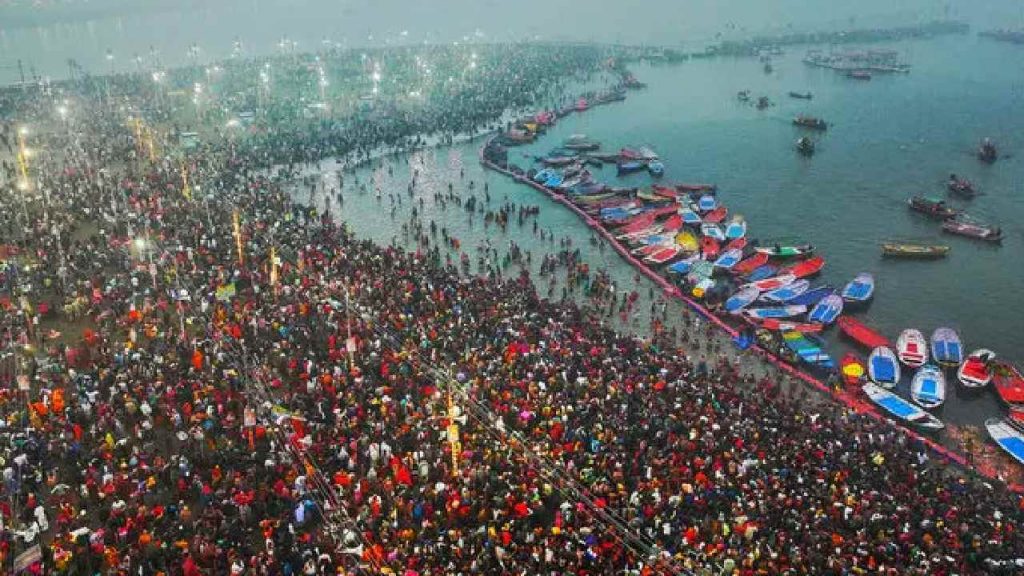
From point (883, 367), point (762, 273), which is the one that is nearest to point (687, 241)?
point (762, 273)

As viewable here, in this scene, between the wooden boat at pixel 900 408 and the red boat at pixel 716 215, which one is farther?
the red boat at pixel 716 215

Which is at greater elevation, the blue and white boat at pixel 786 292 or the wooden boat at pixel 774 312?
the blue and white boat at pixel 786 292

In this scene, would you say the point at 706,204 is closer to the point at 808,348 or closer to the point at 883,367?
the point at 808,348

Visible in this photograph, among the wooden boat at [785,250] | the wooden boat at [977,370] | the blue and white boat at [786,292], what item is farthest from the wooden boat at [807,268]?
the wooden boat at [977,370]

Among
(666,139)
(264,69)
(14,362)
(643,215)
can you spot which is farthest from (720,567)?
(264,69)

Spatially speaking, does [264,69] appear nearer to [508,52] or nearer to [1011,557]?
[508,52]

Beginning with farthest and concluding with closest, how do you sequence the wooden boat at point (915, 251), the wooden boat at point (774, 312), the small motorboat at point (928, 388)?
the wooden boat at point (915, 251), the wooden boat at point (774, 312), the small motorboat at point (928, 388)

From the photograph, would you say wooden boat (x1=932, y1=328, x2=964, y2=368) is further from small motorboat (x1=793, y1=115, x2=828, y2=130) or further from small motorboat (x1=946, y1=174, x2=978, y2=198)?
small motorboat (x1=793, y1=115, x2=828, y2=130)

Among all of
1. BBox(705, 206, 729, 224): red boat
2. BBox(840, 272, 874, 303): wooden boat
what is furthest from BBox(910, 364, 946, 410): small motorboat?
BBox(705, 206, 729, 224): red boat

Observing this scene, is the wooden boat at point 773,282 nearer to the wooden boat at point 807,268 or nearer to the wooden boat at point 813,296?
the wooden boat at point 813,296
